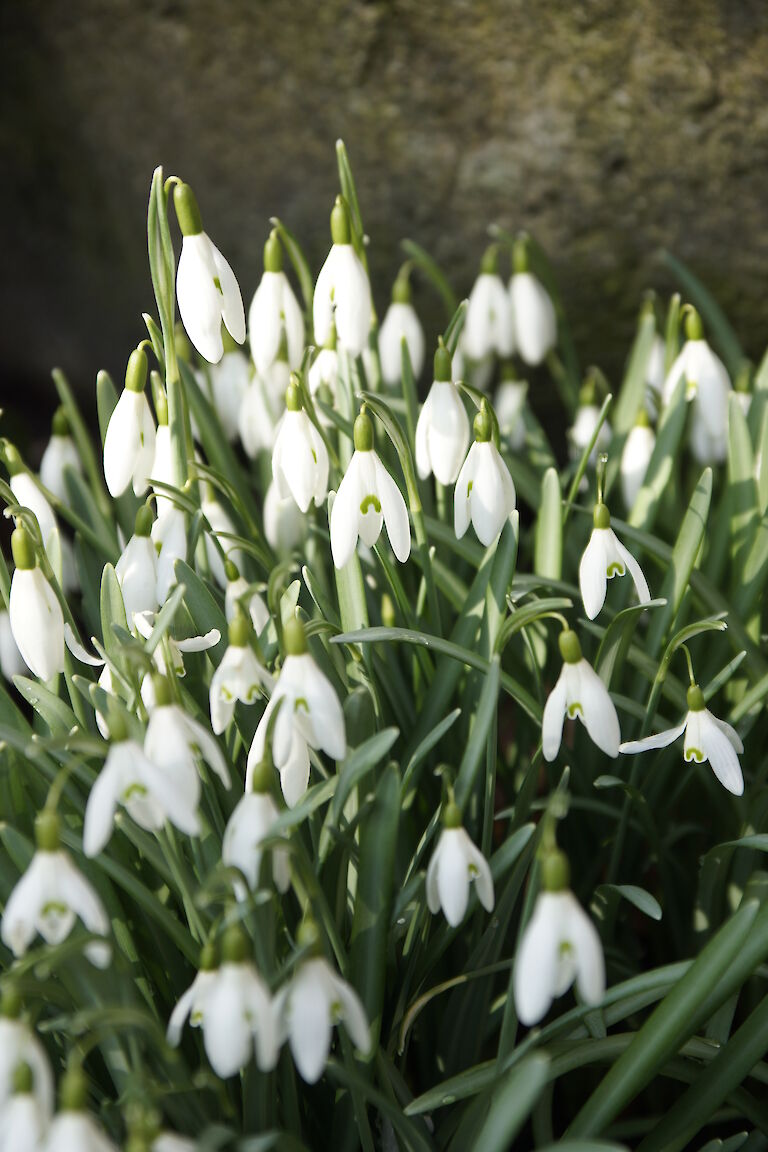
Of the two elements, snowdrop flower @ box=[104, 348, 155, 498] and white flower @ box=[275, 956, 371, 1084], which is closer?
white flower @ box=[275, 956, 371, 1084]

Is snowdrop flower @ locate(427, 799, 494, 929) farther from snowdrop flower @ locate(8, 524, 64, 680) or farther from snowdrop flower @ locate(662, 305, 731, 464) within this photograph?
snowdrop flower @ locate(662, 305, 731, 464)

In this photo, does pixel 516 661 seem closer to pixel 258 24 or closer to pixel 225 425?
pixel 225 425

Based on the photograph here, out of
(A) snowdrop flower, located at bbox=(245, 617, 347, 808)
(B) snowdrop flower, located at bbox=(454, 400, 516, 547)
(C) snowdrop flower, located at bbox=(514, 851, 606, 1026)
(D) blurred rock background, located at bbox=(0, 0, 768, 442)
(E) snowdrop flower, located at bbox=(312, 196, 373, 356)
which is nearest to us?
(C) snowdrop flower, located at bbox=(514, 851, 606, 1026)

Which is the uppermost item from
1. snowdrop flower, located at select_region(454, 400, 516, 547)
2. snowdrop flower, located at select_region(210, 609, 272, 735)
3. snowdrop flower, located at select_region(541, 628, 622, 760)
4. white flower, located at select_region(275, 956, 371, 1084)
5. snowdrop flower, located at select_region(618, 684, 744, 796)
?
snowdrop flower, located at select_region(454, 400, 516, 547)

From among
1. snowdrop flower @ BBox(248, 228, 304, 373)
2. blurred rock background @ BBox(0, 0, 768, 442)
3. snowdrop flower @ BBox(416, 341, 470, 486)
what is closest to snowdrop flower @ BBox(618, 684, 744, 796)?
snowdrop flower @ BBox(416, 341, 470, 486)

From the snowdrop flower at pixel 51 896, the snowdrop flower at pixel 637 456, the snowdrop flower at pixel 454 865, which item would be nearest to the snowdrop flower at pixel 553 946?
the snowdrop flower at pixel 454 865

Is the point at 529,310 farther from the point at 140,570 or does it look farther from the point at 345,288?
the point at 140,570
